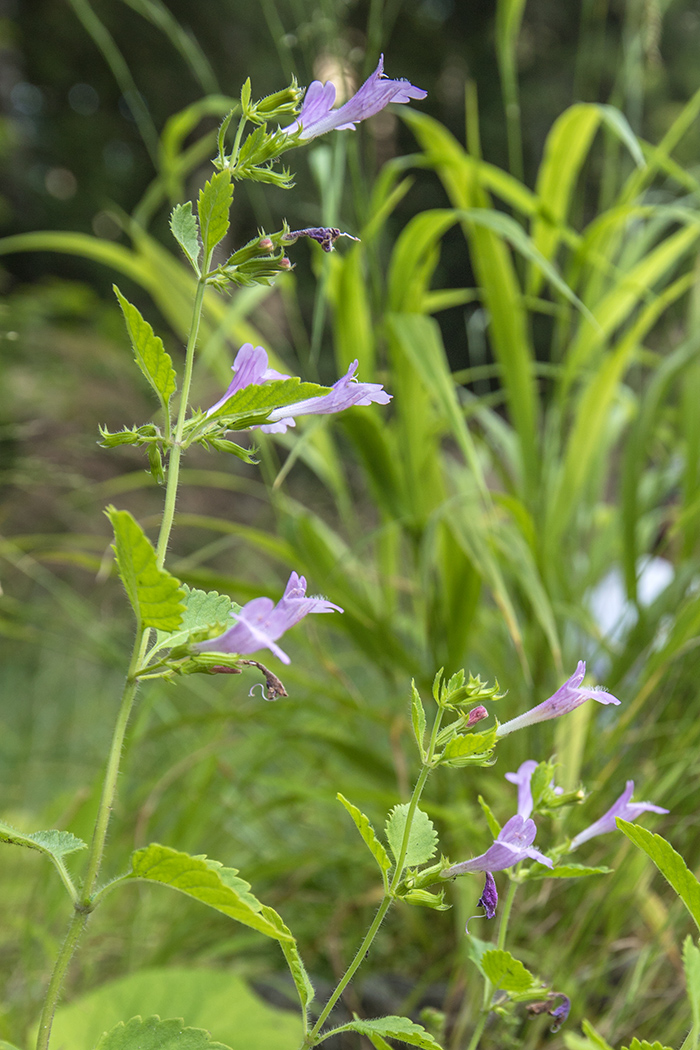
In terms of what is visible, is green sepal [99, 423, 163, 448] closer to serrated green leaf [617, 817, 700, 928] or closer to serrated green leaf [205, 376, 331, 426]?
serrated green leaf [205, 376, 331, 426]

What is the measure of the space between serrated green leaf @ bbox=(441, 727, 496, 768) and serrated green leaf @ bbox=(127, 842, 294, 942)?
0.10 metres

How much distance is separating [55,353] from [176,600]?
403cm

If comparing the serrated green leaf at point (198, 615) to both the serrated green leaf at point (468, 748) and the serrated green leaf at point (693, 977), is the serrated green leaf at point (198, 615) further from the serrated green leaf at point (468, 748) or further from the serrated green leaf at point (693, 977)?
the serrated green leaf at point (693, 977)

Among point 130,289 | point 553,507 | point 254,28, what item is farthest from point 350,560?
point 254,28

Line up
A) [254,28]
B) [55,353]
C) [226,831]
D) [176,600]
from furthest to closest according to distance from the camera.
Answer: [254,28] → [55,353] → [226,831] → [176,600]

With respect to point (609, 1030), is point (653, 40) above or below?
above

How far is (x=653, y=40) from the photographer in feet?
2.93

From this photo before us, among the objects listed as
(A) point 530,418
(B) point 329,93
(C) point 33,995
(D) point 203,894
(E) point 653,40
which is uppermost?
(E) point 653,40

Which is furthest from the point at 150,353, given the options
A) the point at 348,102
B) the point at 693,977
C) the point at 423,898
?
the point at 693,977

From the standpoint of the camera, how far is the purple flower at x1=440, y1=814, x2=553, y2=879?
0.34 meters

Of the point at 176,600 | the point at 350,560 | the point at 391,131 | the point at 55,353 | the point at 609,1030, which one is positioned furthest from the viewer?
the point at 55,353

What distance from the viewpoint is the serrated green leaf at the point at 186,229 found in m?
0.35

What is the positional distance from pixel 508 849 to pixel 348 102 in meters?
0.35

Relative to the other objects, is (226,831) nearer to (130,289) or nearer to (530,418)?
(530,418)
